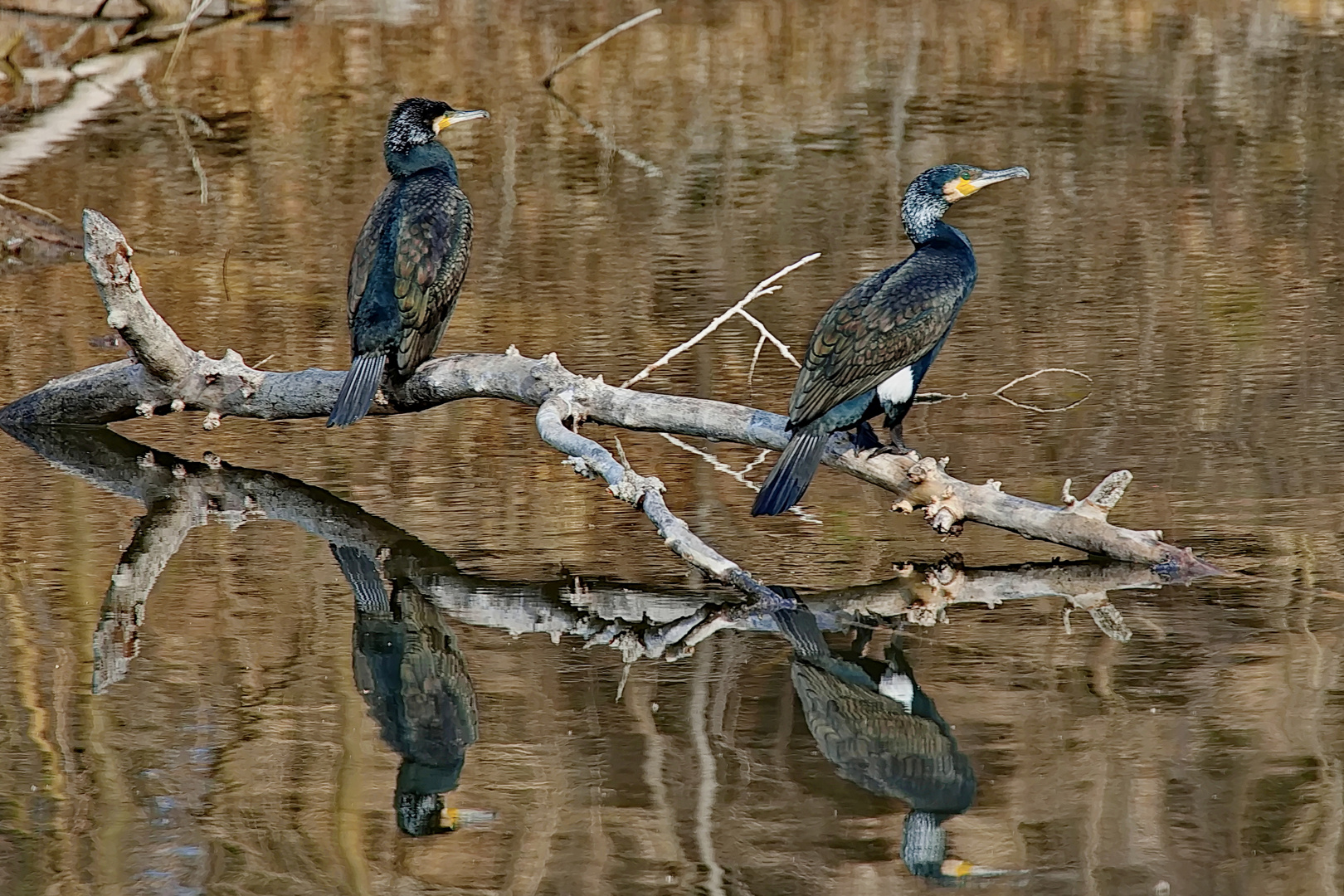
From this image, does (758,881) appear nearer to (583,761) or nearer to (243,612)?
(583,761)

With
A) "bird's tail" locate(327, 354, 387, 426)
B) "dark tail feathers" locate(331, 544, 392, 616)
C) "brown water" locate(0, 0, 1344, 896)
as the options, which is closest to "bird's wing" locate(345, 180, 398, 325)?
"bird's tail" locate(327, 354, 387, 426)

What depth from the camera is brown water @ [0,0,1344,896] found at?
11.7ft

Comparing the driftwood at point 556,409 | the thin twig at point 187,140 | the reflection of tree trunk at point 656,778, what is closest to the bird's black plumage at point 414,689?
the reflection of tree trunk at point 656,778

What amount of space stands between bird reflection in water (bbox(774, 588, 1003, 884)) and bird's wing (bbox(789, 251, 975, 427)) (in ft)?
2.19

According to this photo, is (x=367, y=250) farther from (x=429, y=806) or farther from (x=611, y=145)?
(x=611, y=145)

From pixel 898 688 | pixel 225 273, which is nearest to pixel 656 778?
pixel 898 688

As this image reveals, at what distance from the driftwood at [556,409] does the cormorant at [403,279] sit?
0.20m

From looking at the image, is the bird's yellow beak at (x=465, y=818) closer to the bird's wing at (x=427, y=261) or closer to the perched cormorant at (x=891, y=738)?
the perched cormorant at (x=891, y=738)

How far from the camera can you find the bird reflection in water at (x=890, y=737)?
3.52 meters

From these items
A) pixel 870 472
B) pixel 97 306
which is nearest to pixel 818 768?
pixel 870 472

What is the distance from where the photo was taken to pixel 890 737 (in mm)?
3963

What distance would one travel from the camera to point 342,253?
375 inches

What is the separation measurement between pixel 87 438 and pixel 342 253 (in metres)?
3.00

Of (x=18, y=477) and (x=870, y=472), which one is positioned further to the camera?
(x=18, y=477)
